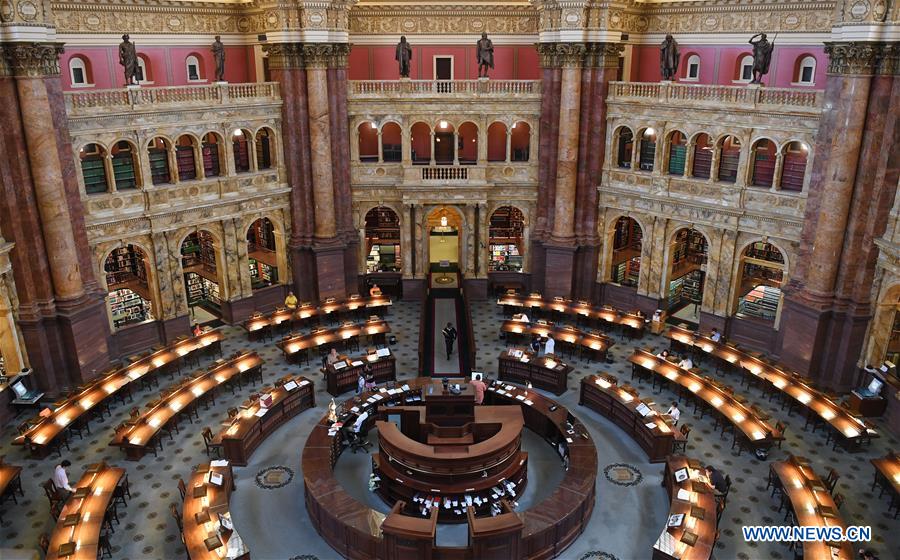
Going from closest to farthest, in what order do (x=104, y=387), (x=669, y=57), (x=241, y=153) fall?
(x=104, y=387) → (x=669, y=57) → (x=241, y=153)

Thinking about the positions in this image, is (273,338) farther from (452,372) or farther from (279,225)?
(452,372)

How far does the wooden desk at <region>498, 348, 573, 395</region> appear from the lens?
940 inches

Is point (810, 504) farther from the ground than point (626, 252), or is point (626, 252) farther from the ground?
point (626, 252)

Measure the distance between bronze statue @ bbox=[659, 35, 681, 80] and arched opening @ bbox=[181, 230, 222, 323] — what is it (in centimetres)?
2112

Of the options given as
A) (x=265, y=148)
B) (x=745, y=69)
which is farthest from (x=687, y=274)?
(x=265, y=148)

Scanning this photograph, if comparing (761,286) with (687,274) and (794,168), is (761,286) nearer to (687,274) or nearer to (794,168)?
(687,274)

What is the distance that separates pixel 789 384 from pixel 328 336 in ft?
55.0

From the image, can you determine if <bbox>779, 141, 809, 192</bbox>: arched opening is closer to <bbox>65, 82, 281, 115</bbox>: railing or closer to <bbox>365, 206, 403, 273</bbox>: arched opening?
<bbox>365, 206, 403, 273</bbox>: arched opening

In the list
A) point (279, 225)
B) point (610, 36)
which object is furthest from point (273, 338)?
point (610, 36)

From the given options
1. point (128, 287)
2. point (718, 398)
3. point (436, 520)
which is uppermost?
point (128, 287)

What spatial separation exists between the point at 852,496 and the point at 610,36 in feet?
63.9

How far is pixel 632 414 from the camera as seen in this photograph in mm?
21000

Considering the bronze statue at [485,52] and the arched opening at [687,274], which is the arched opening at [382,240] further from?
the arched opening at [687,274]

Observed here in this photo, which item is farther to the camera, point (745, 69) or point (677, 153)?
point (677, 153)
